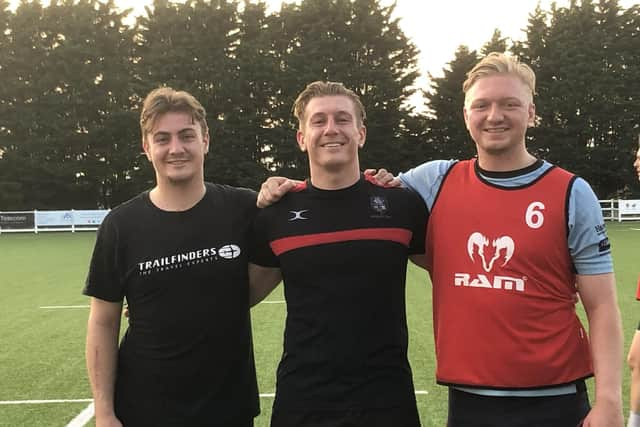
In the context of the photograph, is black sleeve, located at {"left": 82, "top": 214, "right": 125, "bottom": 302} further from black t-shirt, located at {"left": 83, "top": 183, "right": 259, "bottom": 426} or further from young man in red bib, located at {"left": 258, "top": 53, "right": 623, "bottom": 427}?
young man in red bib, located at {"left": 258, "top": 53, "right": 623, "bottom": 427}

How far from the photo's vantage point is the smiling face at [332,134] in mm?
2602

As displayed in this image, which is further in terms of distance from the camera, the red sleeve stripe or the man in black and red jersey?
the red sleeve stripe

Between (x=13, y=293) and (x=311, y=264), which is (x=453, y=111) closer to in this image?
(x=13, y=293)

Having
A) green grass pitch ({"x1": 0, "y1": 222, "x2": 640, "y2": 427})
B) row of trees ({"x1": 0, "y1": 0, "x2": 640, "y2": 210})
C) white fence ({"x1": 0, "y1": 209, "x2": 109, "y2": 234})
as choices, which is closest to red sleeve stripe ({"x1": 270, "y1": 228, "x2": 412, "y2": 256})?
green grass pitch ({"x1": 0, "y1": 222, "x2": 640, "y2": 427})

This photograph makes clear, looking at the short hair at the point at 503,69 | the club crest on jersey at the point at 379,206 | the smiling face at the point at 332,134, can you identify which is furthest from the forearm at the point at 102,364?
the short hair at the point at 503,69

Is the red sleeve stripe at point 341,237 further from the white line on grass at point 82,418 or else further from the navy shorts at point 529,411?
the white line on grass at point 82,418

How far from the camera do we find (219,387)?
2596 mm

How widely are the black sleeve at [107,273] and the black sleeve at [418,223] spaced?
1.30 metres

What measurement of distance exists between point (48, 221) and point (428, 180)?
1136 inches

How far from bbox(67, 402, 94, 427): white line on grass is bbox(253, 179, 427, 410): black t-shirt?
261 centimetres

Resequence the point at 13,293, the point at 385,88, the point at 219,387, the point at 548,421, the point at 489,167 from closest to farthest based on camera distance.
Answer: the point at 548,421 < the point at 489,167 < the point at 219,387 < the point at 13,293 < the point at 385,88

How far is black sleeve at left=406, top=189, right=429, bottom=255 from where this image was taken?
8.72ft

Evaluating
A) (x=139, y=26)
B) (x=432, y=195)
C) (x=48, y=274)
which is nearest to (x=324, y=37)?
(x=139, y=26)

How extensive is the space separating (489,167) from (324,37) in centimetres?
3831
